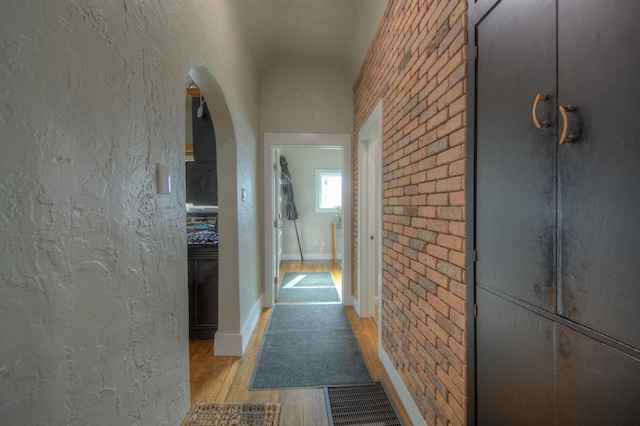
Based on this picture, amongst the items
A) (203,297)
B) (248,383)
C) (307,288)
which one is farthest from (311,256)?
(248,383)

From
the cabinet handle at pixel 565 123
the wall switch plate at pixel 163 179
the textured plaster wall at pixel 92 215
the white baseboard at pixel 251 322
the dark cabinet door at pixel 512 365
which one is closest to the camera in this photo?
the textured plaster wall at pixel 92 215

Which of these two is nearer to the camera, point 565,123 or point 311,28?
point 565,123

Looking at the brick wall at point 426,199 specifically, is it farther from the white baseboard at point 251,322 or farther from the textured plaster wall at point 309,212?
the textured plaster wall at point 309,212

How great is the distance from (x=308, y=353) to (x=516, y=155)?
2.07 m

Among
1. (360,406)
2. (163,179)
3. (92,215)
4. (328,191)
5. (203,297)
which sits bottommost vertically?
(360,406)

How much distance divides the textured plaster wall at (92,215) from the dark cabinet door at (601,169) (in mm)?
1211

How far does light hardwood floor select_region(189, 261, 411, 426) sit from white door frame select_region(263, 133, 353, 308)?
28.2 inches

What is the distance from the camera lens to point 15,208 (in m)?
0.52

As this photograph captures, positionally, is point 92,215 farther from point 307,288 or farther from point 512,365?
point 307,288

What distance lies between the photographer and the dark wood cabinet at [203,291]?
2.41 meters

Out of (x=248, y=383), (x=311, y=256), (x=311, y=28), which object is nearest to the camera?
Answer: (x=248, y=383)

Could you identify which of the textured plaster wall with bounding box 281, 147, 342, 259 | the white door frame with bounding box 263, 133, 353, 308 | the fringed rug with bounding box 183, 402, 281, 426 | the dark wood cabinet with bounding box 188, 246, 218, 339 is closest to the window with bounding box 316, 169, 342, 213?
the textured plaster wall with bounding box 281, 147, 342, 259

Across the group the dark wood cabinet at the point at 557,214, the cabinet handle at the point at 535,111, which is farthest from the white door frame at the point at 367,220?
the cabinet handle at the point at 535,111

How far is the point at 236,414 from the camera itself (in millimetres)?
1523
